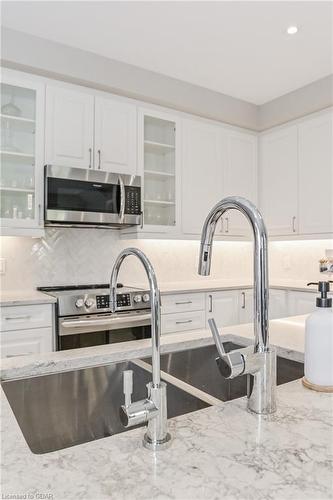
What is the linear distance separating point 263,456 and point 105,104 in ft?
9.62

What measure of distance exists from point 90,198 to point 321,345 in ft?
7.49

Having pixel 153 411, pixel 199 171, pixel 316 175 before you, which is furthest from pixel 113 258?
pixel 153 411

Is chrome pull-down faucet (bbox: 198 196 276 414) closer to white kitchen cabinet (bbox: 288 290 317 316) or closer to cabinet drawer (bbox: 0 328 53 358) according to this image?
cabinet drawer (bbox: 0 328 53 358)

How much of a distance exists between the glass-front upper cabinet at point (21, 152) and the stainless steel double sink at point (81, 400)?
184 centimetres

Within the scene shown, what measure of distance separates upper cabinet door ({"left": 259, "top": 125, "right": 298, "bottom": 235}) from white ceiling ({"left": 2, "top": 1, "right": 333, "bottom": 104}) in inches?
25.2

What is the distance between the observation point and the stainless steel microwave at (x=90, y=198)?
271 centimetres

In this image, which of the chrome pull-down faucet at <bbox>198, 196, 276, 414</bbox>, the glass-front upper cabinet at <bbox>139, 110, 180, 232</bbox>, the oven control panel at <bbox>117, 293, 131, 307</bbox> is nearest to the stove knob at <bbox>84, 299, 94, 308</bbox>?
the oven control panel at <bbox>117, 293, 131, 307</bbox>

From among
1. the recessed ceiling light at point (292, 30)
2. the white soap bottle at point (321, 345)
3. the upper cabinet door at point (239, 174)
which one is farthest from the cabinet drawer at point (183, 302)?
the white soap bottle at point (321, 345)

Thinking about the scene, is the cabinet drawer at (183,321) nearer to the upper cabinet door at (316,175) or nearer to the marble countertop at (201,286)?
the marble countertop at (201,286)

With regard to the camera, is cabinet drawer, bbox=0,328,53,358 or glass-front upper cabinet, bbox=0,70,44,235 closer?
cabinet drawer, bbox=0,328,53,358

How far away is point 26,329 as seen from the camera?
2406 millimetres

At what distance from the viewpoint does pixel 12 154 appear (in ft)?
8.82

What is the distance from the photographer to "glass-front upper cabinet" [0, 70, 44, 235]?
2660mm

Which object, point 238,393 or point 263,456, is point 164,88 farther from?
point 263,456
